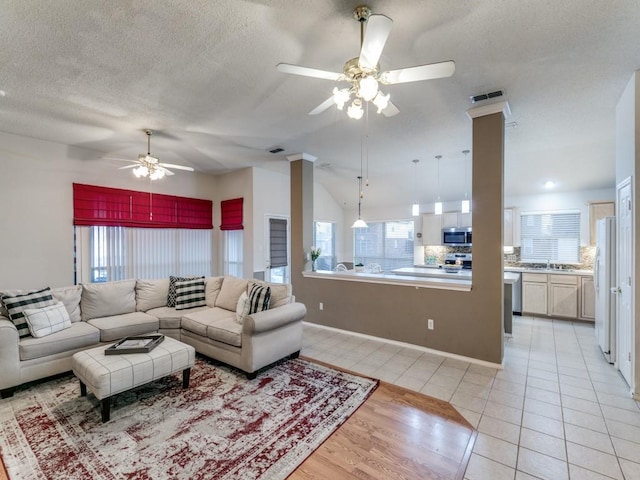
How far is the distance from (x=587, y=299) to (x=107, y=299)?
7.42m

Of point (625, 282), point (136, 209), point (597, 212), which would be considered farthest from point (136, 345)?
point (597, 212)

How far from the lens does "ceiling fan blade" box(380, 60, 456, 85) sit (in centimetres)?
180

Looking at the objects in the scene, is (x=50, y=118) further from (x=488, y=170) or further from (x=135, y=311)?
(x=488, y=170)

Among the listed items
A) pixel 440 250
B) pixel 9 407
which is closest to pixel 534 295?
pixel 440 250

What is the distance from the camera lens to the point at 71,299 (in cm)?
356

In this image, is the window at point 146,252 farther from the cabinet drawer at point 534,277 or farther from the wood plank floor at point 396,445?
the cabinet drawer at point 534,277

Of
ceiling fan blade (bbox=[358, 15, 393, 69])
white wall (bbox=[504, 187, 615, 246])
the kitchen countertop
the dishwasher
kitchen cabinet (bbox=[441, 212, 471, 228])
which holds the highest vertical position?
ceiling fan blade (bbox=[358, 15, 393, 69])

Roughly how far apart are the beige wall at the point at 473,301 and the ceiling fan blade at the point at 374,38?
221 centimetres

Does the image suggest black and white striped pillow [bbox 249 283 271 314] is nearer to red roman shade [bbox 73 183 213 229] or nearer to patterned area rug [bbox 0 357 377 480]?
patterned area rug [bbox 0 357 377 480]

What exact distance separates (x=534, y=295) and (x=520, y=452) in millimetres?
4338

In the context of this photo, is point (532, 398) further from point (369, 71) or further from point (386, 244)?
point (386, 244)

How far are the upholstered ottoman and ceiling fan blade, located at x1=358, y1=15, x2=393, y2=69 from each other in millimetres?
2879

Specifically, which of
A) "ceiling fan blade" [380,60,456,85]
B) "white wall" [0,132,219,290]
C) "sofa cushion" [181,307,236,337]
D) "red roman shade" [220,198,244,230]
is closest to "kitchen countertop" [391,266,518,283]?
"sofa cushion" [181,307,236,337]

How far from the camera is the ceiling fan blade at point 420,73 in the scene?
5.90 feet
